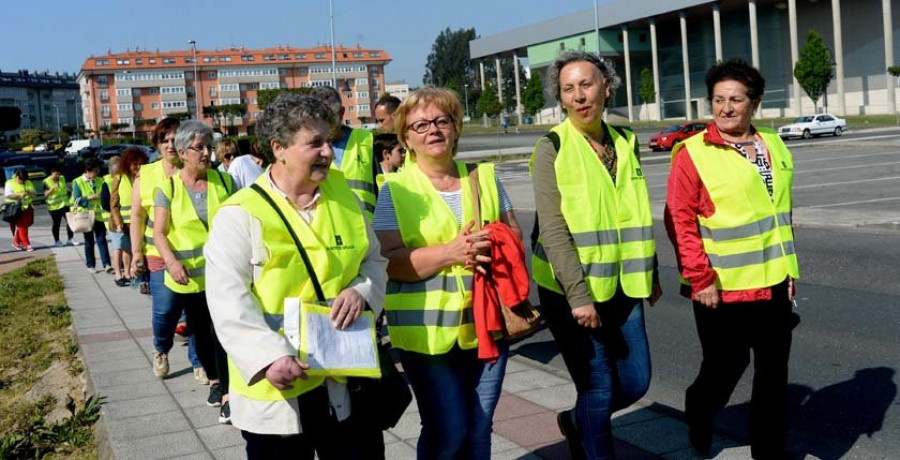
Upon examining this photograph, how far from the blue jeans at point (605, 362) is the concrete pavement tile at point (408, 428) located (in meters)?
1.54

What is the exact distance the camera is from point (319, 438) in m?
3.48

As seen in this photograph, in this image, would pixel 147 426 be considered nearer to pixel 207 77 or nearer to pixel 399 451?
pixel 399 451

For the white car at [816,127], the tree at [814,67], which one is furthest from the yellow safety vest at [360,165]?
the tree at [814,67]

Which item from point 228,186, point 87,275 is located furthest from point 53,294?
point 228,186

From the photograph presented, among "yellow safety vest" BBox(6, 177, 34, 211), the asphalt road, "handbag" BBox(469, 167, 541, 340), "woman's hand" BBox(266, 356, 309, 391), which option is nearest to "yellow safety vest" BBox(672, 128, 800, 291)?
the asphalt road

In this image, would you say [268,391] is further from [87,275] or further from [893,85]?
[893,85]

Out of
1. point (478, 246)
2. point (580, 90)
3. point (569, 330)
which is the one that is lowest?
point (569, 330)

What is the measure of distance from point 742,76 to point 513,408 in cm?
248

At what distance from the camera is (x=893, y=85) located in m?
68.4

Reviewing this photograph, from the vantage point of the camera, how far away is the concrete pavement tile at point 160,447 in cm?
557

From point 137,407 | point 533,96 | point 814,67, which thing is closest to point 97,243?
point 137,407

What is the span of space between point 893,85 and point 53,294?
66.4 meters

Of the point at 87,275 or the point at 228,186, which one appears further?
the point at 87,275

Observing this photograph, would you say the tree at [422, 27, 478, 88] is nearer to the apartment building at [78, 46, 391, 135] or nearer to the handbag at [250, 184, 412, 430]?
the apartment building at [78, 46, 391, 135]
